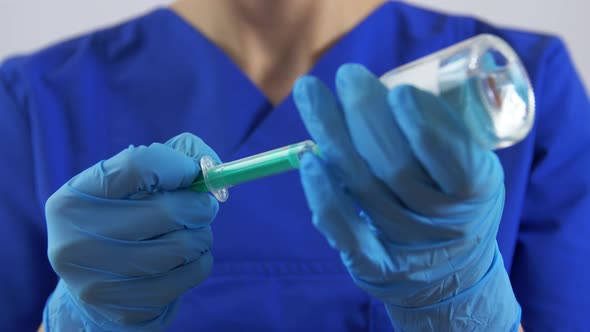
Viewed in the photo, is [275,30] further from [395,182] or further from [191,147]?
[395,182]

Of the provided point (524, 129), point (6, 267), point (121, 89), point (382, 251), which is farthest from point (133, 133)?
point (524, 129)

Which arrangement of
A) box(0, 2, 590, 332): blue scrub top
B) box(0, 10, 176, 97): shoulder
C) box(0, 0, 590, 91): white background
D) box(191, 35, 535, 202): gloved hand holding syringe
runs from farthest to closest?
1. box(0, 0, 590, 91): white background
2. box(0, 10, 176, 97): shoulder
3. box(0, 2, 590, 332): blue scrub top
4. box(191, 35, 535, 202): gloved hand holding syringe

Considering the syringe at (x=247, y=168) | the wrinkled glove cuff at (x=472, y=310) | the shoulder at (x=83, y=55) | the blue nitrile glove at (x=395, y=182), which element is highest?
the shoulder at (x=83, y=55)

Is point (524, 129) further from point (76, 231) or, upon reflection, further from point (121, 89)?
point (121, 89)

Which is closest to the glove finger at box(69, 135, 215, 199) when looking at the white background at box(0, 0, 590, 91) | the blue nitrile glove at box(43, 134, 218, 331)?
the blue nitrile glove at box(43, 134, 218, 331)

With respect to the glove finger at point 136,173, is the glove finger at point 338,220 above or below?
below

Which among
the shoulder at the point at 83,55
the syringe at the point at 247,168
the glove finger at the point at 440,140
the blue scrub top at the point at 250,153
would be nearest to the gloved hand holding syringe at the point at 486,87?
the glove finger at the point at 440,140

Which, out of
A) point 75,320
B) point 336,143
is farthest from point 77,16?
point 336,143

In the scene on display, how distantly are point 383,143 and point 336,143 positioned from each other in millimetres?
37

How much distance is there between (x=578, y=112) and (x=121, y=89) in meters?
0.66

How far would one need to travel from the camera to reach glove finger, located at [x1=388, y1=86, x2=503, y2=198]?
392 mm

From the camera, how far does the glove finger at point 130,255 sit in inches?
20.3

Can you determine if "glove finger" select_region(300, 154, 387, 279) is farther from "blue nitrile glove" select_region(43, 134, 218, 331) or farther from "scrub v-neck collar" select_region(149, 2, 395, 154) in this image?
"scrub v-neck collar" select_region(149, 2, 395, 154)

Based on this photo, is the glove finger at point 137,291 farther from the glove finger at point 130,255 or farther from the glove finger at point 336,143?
the glove finger at point 336,143
